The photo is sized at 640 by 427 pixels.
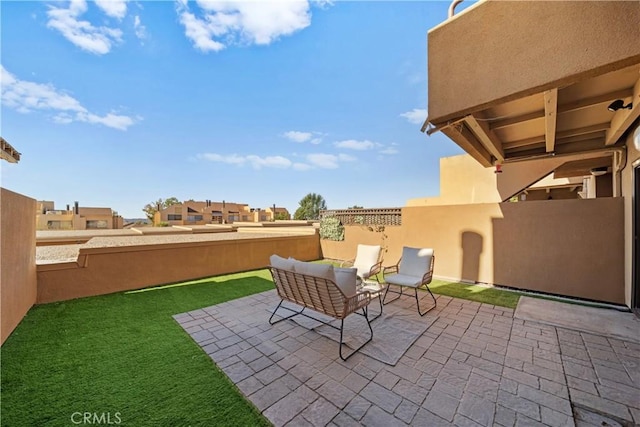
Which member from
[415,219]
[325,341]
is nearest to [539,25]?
[325,341]

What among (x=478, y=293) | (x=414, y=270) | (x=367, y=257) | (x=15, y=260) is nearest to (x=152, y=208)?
(x=15, y=260)

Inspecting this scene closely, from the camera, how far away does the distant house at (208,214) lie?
3606 centimetres

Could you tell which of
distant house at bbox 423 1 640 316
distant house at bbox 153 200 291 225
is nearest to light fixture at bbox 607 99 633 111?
distant house at bbox 423 1 640 316

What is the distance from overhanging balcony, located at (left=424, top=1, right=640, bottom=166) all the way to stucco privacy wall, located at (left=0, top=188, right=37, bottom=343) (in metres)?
5.66

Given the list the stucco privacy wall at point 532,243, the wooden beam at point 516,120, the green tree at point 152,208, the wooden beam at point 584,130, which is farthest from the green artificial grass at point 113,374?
the green tree at point 152,208

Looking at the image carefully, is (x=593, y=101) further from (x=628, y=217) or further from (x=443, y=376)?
(x=443, y=376)

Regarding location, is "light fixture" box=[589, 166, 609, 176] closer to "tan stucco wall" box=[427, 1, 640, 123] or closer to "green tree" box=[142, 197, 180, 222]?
"tan stucco wall" box=[427, 1, 640, 123]

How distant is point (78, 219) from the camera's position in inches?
1144

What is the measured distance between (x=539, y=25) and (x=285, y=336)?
451 cm

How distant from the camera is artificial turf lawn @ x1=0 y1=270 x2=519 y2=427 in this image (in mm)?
2006

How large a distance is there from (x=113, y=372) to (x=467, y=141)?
5.78 meters

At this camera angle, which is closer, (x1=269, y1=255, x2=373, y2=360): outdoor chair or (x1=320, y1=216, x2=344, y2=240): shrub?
(x1=269, y1=255, x2=373, y2=360): outdoor chair

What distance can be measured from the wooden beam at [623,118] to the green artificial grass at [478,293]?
3.36 meters

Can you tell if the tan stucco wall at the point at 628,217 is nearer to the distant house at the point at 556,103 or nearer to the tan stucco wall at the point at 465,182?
the distant house at the point at 556,103
